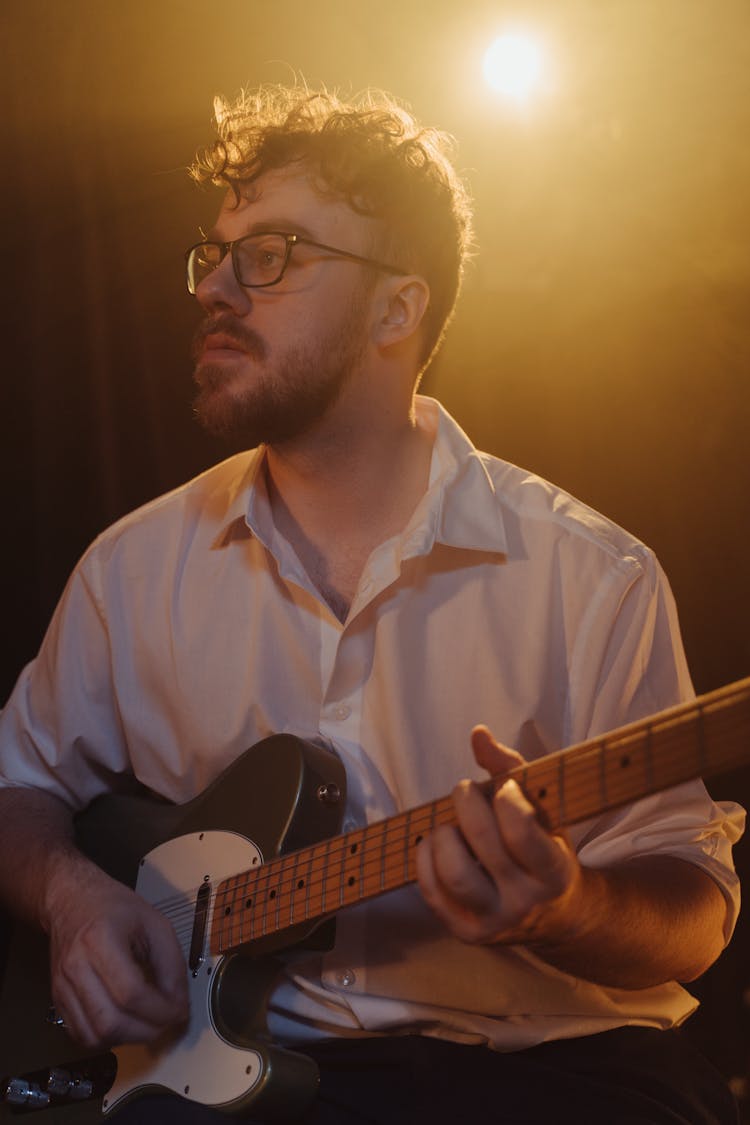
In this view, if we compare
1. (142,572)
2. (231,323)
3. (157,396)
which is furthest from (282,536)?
(157,396)

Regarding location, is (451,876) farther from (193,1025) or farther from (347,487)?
(347,487)

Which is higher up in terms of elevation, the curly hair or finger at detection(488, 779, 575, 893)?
the curly hair

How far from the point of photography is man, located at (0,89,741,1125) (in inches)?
54.3

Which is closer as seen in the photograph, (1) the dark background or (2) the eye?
(2) the eye

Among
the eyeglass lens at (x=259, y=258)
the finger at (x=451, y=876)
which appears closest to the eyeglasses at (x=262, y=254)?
the eyeglass lens at (x=259, y=258)

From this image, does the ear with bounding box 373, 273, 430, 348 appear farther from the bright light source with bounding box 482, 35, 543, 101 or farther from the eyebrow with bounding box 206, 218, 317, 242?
the bright light source with bounding box 482, 35, 543, 101

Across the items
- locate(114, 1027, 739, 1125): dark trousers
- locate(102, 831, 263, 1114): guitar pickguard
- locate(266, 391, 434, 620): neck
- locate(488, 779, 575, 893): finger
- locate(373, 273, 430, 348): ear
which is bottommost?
locate(114, 1027, 739, 1125): dark trousers

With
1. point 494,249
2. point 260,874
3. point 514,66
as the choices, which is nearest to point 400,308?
point 494,249

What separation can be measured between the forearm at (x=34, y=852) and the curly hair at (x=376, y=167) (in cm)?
110

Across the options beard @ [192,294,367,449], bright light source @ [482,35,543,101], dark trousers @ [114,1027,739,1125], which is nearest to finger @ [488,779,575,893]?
dark trousers @ [114,1027,739,1125]

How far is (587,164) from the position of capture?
2.43 metres

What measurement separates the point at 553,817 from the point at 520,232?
1800mm

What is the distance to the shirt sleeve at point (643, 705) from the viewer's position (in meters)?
1.47

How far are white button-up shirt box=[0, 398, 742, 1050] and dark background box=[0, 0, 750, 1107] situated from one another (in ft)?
1.87
